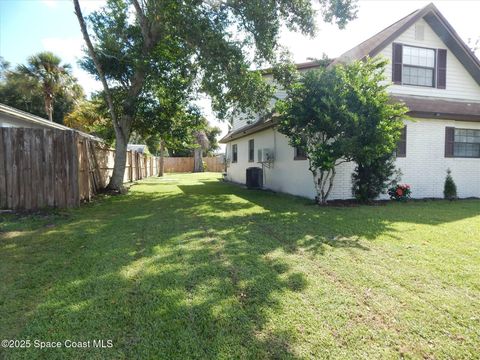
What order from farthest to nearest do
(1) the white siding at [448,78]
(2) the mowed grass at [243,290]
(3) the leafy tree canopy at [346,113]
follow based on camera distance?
(1) the white siding at [448,78]
(3) the leafy tree canopy at [346,113]
(2) the mowed grass at [243,290]

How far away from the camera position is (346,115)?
25.6 feet

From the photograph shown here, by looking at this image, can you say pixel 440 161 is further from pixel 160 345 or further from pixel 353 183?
pixel 160 345

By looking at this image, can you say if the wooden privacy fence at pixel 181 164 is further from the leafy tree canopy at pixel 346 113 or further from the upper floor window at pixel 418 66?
the leafy tree canopy at pixel 346 113

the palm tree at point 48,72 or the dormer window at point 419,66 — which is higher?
the palm tree at point 48,72

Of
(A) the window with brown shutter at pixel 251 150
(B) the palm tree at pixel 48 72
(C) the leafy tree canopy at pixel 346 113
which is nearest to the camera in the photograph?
(C) the leafy tree canopy at pixel 346 113

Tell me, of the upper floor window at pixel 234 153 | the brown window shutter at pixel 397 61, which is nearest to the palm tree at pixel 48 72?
the upper floor window at pixel 234 153

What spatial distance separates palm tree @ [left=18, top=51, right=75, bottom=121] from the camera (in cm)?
2050

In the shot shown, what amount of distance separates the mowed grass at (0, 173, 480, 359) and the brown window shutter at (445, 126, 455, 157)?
19.0 ft

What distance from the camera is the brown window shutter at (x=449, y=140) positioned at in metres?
11.0

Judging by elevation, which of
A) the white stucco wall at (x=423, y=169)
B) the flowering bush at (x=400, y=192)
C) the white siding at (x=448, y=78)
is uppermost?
the white siding at (x=448, y=78)

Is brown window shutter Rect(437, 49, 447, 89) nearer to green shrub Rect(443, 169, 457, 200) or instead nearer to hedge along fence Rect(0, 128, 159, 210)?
green shrub Rect(443, 169, 457, 200)

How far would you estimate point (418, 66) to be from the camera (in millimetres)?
11594

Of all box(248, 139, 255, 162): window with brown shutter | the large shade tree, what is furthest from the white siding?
box(248, 139, 255, 162): window with brown shutter

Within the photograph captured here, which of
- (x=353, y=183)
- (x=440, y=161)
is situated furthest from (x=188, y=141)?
(x=440, y=161)
